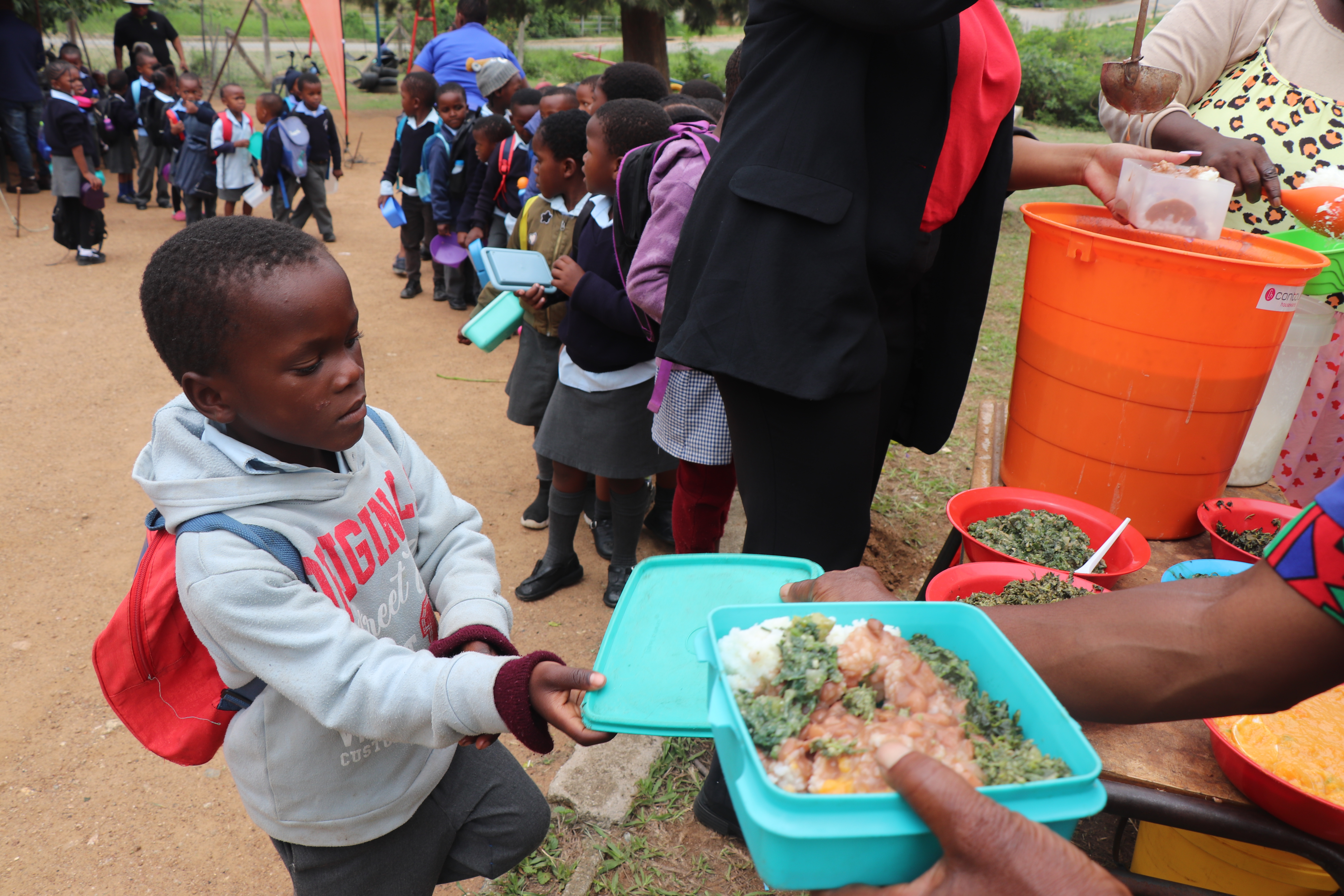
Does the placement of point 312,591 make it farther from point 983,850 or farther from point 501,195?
point 501,195

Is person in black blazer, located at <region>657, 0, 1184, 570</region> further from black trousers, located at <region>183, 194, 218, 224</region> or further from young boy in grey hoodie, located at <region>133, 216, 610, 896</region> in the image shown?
black trousers, located at <region>183, 194, 218, 224</region>

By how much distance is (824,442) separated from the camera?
5.86ft

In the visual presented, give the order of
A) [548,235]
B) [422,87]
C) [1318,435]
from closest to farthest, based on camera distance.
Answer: [1318,435], [548,235], [422,87]

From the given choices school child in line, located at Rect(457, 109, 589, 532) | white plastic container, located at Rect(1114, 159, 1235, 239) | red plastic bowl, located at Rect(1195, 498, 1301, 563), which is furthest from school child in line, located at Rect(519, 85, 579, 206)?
red plastic bowl, located at Rect(1195, 498, 1301, 563)

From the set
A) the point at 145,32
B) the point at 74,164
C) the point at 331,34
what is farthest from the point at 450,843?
the point at 145,32

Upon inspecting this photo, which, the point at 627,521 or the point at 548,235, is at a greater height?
the point at 548,235

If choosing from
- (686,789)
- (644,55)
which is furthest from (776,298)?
(644,55)

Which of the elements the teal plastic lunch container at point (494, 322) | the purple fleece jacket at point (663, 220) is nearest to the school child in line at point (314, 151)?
the teal plastic lunch container at point (494, 322)

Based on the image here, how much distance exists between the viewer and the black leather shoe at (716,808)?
7.50 feet

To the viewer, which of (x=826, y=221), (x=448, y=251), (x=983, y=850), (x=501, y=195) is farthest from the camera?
(x=448, y=251)

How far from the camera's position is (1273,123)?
2.19m

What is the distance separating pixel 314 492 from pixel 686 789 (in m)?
1.61

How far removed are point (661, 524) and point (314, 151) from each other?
20.8 feet

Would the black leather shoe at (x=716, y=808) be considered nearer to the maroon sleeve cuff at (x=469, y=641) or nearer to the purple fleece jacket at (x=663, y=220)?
the maroon sleeve cuff at (x=469, y=641)
